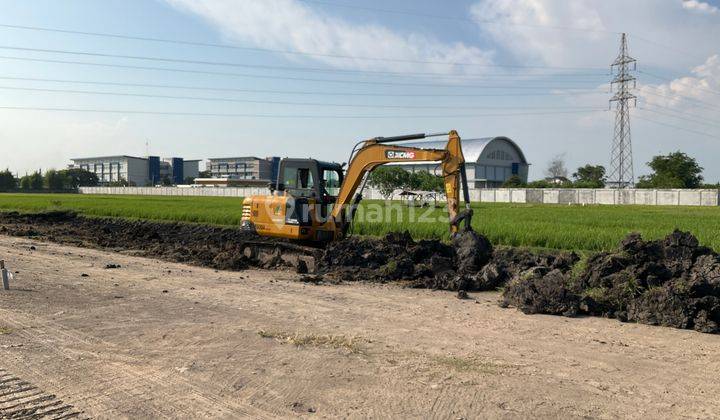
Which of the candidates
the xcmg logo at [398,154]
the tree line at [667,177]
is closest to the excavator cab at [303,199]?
the xcmg logo at [398,154]

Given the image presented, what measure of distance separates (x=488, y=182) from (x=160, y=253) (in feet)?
262

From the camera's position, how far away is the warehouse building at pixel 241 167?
4486 inches

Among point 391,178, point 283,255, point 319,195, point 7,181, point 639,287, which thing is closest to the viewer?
point 639,287

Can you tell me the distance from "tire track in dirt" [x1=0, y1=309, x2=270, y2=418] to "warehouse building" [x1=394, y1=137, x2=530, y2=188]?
7707 centimetres

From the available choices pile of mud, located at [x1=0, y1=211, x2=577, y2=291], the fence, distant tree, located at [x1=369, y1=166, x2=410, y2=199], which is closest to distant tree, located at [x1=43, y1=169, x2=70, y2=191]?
the fence

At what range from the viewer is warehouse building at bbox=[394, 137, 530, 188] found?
88.5 metres

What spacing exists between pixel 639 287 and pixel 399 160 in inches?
233

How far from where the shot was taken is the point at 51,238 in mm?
22266

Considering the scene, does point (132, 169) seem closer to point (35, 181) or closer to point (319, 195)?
point (35, 181)

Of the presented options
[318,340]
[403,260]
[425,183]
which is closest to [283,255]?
[403,260]

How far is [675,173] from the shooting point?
78.9m

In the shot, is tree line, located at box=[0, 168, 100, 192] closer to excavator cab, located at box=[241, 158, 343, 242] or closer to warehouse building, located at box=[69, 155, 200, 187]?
warehouse building, located at box=[69, 155, 200, 187]

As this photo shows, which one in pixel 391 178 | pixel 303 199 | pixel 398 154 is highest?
pixel 391 178

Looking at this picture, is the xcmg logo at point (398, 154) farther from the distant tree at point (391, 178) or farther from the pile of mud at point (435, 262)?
the distant tree at point (391, 178)
